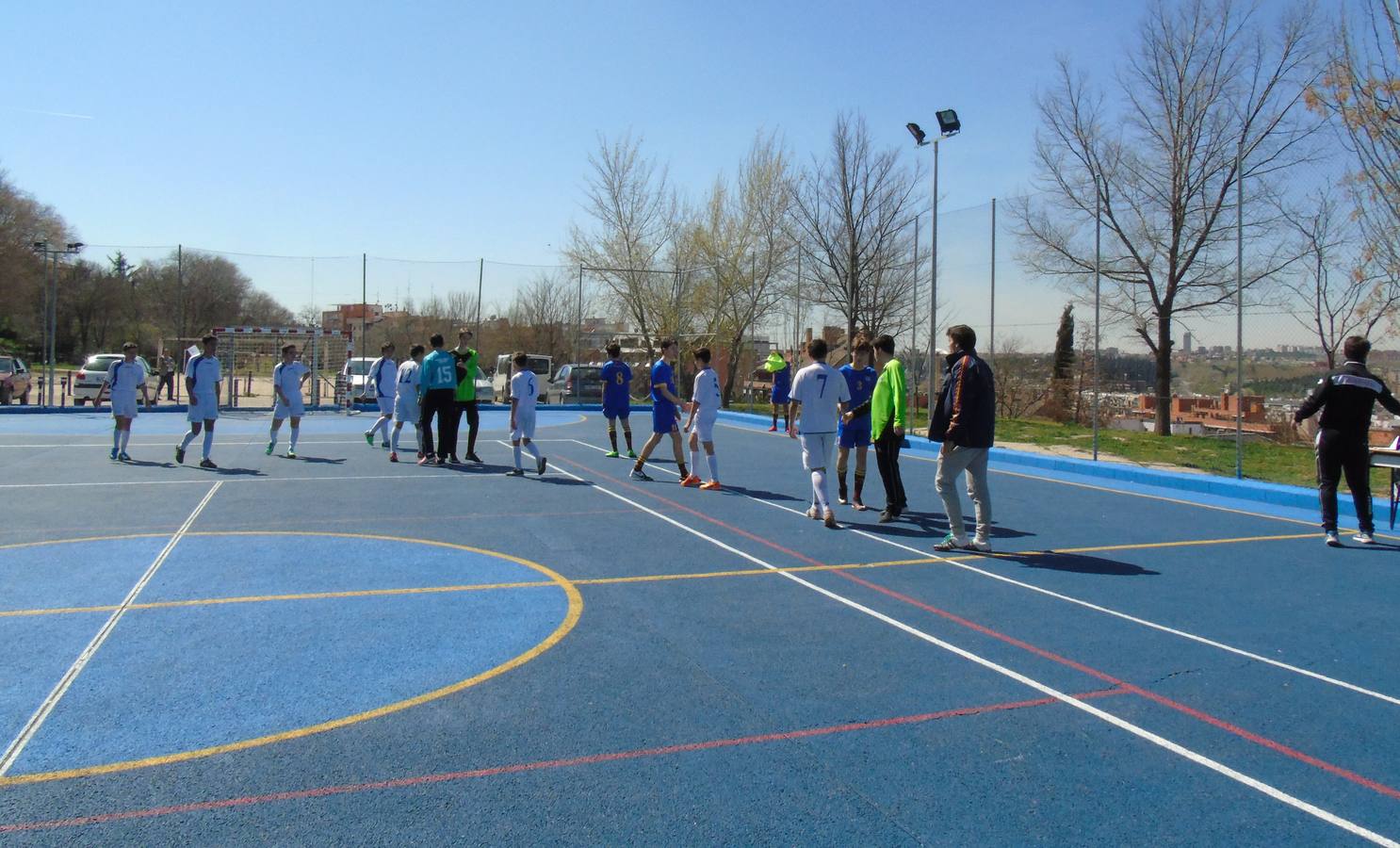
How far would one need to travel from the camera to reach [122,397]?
14.3 metres

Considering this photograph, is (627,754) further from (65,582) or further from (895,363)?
(895,363)

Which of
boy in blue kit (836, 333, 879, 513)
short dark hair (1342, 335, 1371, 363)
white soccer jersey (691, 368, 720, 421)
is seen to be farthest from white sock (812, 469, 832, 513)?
short dark hair (1342, 335, 1371, 363)

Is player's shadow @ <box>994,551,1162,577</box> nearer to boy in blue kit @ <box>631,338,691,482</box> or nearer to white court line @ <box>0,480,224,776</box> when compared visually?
boy in blue kit @ <box>631,338,691,482</box>

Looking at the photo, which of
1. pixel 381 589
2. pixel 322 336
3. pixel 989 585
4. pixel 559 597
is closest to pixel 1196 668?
pixel 989 585

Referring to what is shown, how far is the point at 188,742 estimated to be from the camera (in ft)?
13.6

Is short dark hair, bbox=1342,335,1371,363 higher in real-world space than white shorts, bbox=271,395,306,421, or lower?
higher

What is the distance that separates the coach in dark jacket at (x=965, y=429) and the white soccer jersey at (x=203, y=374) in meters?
10.5

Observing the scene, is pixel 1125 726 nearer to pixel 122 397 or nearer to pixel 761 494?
pixel 761 494

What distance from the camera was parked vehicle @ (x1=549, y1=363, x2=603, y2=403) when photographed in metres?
31.4

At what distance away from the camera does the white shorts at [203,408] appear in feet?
45.0

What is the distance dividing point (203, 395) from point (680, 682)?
11287mm

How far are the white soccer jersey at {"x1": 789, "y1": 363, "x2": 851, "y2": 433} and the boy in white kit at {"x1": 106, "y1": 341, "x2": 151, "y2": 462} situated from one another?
10.3m

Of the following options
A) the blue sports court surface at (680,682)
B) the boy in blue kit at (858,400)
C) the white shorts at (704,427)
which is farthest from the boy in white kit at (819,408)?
the white shorts at (704,427)

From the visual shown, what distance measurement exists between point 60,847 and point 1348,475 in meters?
10.2
